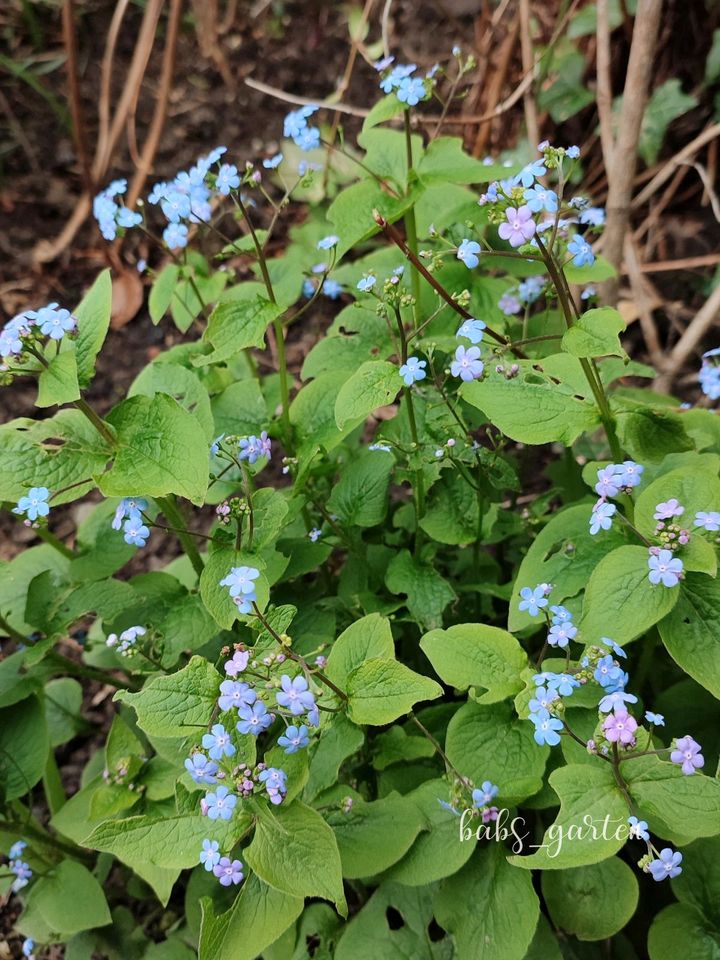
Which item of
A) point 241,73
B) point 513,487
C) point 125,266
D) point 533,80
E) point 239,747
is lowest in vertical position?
point 239,747

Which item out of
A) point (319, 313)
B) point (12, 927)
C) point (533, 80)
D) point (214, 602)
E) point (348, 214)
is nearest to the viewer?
point (214, 602)

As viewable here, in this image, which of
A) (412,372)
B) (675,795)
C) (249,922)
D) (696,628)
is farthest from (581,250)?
(249,922)

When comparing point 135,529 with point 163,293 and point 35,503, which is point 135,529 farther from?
point 163,293

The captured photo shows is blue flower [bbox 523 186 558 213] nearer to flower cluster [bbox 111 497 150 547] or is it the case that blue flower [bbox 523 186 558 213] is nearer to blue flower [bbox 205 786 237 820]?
flower cluster [bbox 111 497 150 547]

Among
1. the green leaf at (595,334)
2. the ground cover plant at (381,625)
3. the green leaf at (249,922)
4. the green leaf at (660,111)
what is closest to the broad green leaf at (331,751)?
the ground cover plant at (381,625)

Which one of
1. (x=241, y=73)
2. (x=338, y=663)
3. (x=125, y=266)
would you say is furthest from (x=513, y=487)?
(x=241, y=73)

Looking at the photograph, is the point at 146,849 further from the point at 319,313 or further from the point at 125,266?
the point at 125,266

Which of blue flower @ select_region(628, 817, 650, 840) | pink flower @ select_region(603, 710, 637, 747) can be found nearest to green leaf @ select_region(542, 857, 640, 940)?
blue flower @ select_region(628, 817, 650, 840)
